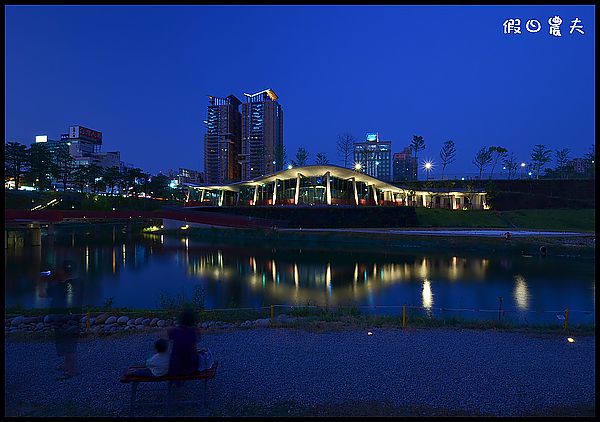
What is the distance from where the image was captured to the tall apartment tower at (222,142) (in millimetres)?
159125

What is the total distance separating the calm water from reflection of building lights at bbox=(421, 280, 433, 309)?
0.16ft

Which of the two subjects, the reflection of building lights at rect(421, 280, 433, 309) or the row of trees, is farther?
the row of trees

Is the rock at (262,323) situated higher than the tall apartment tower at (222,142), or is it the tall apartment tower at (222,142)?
the tall apartment tower at (222,142)

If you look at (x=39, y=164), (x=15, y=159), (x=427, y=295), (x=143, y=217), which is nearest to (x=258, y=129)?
(x=39, y=164)

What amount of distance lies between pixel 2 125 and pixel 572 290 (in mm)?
22488

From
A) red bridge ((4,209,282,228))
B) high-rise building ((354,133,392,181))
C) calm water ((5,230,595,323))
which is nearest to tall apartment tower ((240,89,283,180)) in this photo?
high-rise building ((354,133,392,181))

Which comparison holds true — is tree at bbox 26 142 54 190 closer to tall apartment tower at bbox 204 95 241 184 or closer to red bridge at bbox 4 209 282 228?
red bridge at bbox 4 209 282 228

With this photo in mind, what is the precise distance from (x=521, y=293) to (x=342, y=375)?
1473 centimetres

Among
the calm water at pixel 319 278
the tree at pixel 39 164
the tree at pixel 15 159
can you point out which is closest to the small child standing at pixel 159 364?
the calm water at pixel 319 278

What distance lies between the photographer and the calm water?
15250mm

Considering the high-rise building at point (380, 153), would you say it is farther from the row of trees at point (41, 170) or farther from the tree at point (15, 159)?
the tree at point (15, 159)

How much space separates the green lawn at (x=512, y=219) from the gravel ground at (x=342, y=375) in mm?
43348

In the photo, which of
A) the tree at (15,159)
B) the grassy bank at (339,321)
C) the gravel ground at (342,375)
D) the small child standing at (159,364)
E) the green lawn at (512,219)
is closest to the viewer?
the small child standing at (159,364)

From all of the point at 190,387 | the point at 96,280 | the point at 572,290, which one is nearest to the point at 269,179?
the point at 96,280
